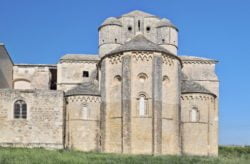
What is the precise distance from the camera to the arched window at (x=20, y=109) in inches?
1357

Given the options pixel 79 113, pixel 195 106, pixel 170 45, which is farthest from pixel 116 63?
pixel 170 45

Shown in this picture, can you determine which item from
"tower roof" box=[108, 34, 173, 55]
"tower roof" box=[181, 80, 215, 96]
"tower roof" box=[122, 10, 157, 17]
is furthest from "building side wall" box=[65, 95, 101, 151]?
"tower roof" box=[122, 10, 157, 17]

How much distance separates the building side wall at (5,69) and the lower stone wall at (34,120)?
287 inches

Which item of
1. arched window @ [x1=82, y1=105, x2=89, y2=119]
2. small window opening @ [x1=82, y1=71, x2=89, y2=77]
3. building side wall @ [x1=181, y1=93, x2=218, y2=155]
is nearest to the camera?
arched window @ [x1=82, y1=105, x2=89, y2=119]

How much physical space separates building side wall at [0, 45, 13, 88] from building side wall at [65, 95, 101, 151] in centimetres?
851

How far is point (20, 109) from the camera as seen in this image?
34.6 m

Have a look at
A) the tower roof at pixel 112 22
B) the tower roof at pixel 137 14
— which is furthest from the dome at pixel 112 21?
the tower roof at pixel 137 14

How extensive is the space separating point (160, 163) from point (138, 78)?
10.9 meters

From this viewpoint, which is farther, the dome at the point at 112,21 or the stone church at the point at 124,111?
the dome at the point at 112,21

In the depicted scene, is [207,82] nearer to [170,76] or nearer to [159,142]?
[170,76]

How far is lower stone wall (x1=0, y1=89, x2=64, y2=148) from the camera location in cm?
3409

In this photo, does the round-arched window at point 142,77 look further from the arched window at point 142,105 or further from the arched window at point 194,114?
the arched window at point 194,114

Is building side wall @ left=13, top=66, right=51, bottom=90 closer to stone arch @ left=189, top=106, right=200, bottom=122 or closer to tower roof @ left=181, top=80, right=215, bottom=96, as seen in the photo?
tower roof @ left=181, top=80, right=215, bottom=96

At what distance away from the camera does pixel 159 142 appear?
33.5 meters
